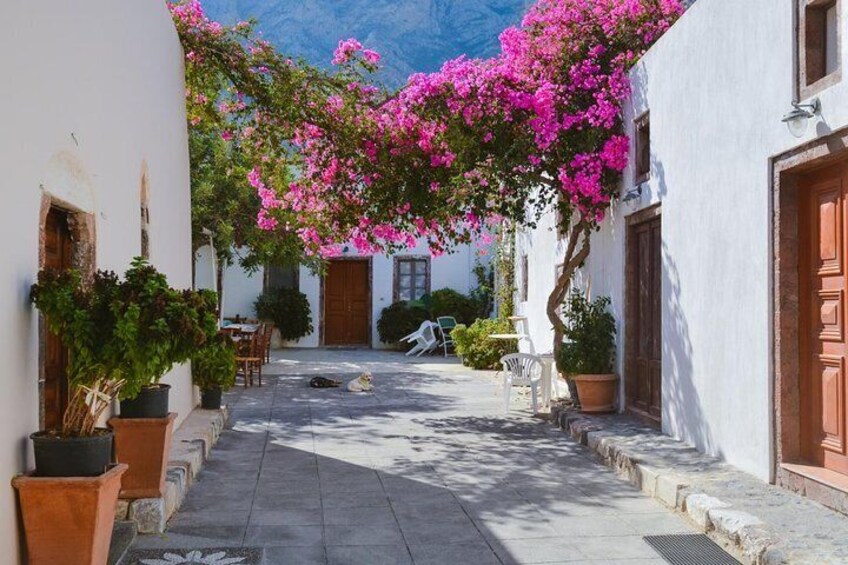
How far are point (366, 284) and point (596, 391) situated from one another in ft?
44.0

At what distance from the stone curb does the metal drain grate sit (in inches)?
1.9

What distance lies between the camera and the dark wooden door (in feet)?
14.0

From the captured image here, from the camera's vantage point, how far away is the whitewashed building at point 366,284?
21.2 m

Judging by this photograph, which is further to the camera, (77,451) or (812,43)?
(812,43)

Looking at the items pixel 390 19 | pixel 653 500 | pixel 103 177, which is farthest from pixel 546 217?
pixel 390 19

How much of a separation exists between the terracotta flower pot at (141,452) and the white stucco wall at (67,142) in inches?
35.9

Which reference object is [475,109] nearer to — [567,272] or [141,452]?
[567,272]

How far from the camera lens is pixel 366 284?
21.6 m

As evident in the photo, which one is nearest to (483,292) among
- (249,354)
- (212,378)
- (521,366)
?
(249,354)

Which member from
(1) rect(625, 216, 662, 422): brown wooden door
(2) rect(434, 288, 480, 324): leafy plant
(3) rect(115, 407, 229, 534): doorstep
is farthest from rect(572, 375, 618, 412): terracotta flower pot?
(2) rect(434, 288, 480, 324): leafy plant

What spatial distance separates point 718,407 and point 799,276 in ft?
4.34

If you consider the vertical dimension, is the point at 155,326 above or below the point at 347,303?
below

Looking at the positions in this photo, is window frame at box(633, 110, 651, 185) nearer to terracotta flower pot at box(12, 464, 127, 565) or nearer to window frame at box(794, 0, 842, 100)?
window frame at box(794, 0, 842, 100)

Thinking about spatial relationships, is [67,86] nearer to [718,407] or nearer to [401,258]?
[718,407]
